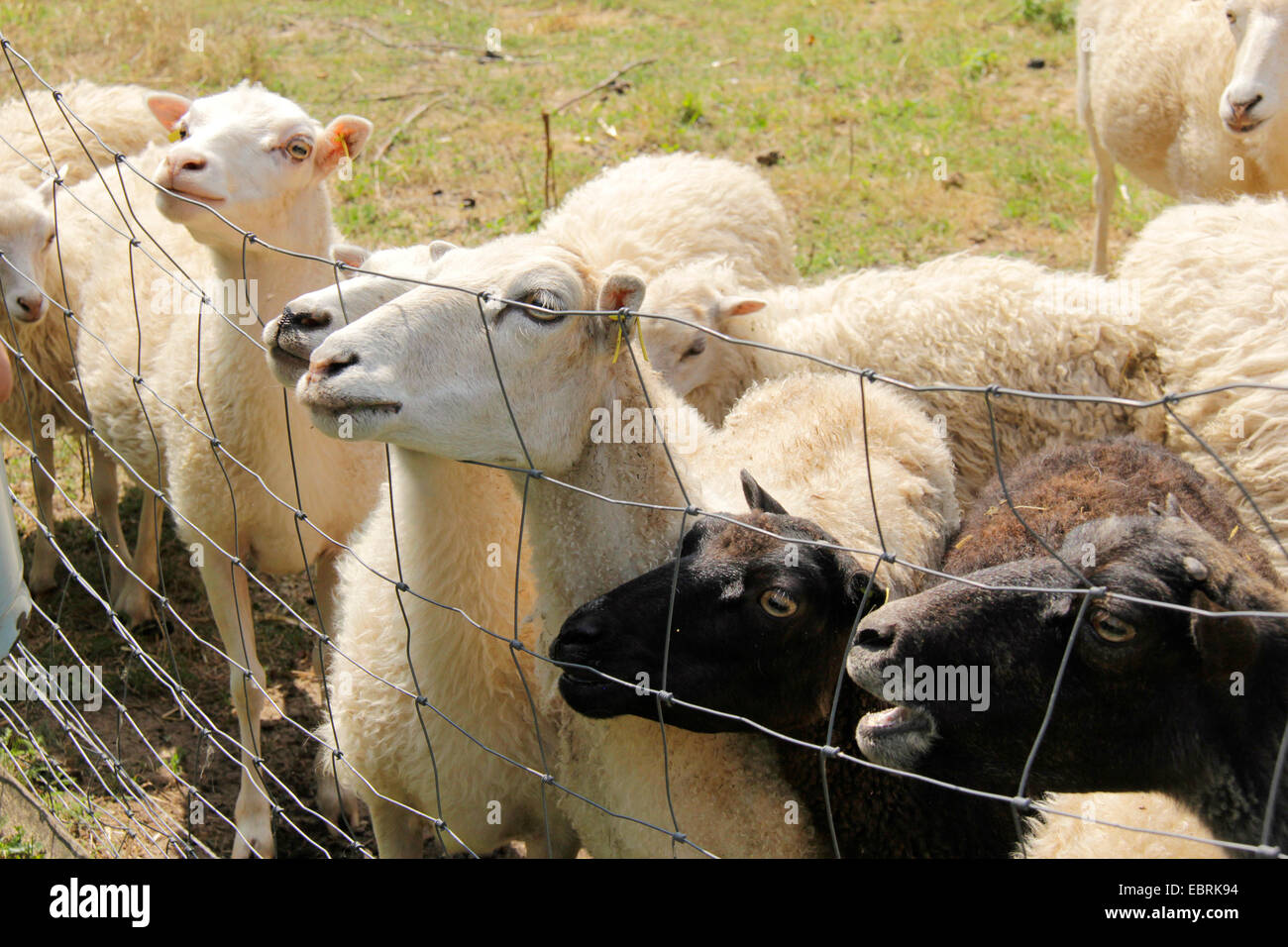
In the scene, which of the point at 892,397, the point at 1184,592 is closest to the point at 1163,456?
the point at 892,397

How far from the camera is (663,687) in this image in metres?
2.52

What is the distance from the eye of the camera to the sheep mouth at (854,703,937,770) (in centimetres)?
242

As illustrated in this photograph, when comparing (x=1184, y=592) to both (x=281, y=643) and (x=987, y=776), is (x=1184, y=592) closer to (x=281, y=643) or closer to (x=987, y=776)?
(x=987, y=776)

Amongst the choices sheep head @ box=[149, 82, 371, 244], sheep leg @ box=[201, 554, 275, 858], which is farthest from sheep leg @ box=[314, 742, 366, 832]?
sheep head @ box=[149, 82, 371, 244]

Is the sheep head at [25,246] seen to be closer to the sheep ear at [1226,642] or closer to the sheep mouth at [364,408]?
the sheep mouth at [364,408]

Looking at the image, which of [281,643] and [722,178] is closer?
[281,643]

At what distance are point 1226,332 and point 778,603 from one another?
2553mm

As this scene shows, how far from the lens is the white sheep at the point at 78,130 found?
589cm

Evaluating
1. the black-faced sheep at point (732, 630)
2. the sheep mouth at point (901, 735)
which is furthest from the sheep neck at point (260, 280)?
the sheep mouth at point (901, 735)

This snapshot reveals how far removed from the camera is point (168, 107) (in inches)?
176

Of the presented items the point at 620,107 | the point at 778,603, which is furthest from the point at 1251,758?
the point at 620,107

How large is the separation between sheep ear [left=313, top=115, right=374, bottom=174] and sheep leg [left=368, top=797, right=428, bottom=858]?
2.16 meters

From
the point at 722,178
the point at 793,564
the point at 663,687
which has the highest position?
the point at 722,178
